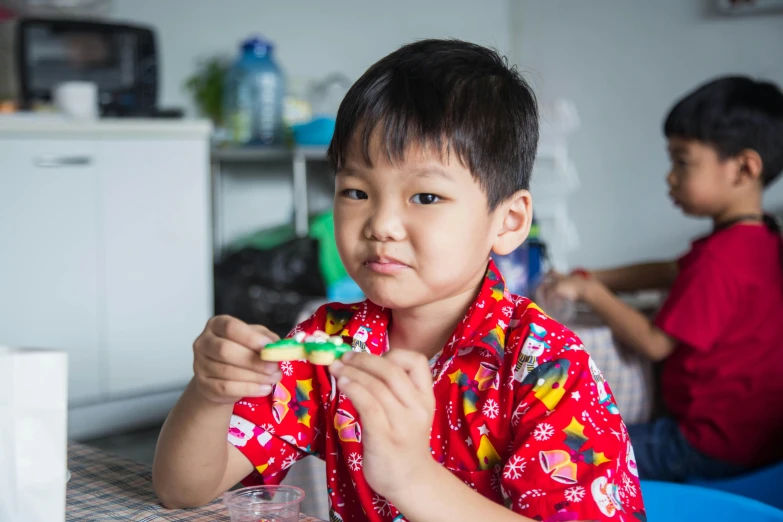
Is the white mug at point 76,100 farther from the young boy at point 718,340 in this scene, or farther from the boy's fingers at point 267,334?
the boy's fingers at point 267,334

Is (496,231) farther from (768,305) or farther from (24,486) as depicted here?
(768,305)

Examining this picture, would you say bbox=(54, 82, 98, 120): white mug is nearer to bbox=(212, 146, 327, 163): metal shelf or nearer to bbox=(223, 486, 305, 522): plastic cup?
bbox=(212, 146, 327, 163): metal shelf

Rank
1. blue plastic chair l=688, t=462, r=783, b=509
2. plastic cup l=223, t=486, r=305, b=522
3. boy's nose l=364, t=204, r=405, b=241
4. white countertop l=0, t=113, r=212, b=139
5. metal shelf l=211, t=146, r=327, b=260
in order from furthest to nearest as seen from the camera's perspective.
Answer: metal shelf l=211, t=146, r=327, b=260 → white countertop l=0, t=113, r=212, b=139 → blue plastic chair l=688, t=462, r=783, b=509 → boy's nose l=364, t=204, r=405, b=241 → plastic cup l=223, t=486, r=305, b=522

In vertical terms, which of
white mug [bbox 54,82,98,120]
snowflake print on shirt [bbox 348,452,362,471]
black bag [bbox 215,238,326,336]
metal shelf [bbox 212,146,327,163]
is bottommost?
black bag [bbox 215,238,326,336]

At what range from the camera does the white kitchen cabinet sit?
266 centimetres

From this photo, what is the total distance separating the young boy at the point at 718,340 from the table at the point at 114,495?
1102 millimetres

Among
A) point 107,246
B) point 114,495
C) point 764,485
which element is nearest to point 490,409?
point 114,495

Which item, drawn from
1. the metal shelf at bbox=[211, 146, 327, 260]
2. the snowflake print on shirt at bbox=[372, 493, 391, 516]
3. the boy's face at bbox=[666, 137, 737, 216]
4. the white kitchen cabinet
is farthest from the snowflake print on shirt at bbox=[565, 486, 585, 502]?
the metal shelf at bbox=[211, 146, 327, 260]

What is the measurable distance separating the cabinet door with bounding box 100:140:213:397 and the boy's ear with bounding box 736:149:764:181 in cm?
182

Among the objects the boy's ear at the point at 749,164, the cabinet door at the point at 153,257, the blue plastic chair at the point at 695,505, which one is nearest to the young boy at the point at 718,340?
the boy's ear at the point at 749,164

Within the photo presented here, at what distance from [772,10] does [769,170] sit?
1.73 meters

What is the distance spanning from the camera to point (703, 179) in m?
1.81

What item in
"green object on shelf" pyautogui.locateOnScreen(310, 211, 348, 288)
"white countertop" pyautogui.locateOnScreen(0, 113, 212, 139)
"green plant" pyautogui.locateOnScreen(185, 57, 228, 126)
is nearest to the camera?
"white countertop" pyautogui.locateOnScreen(0, 113, 212, 139)

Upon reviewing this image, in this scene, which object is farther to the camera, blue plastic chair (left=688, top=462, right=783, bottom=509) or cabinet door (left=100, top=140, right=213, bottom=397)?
cabinet door (left=100, top=140, right=213, bottom=397)
